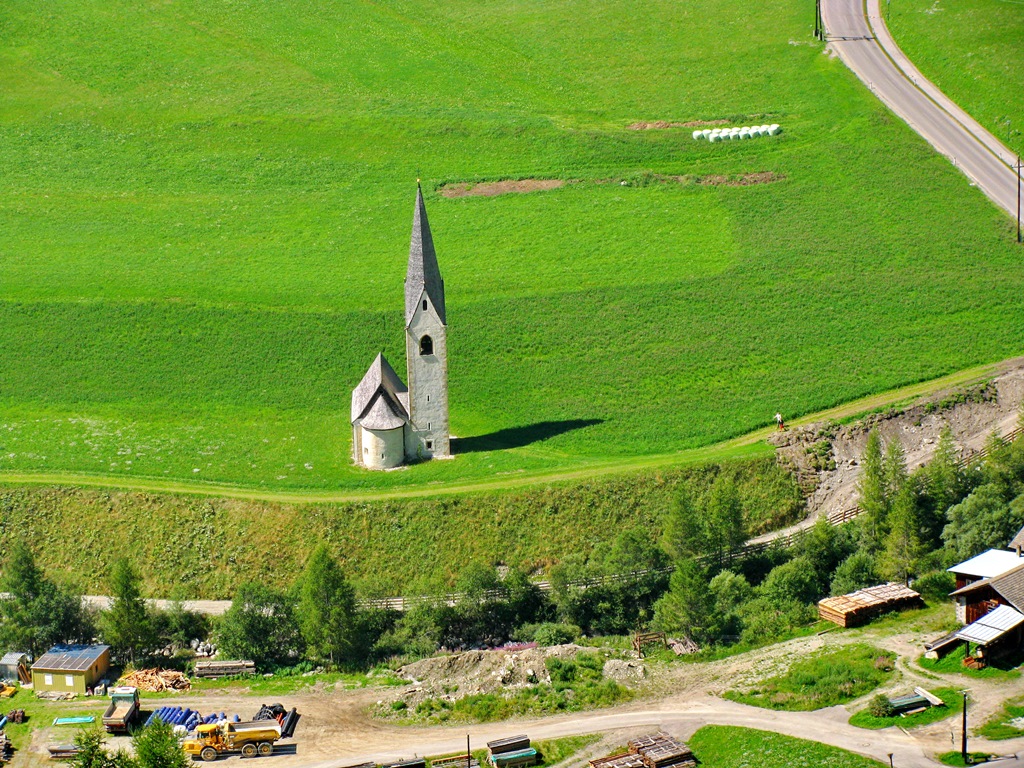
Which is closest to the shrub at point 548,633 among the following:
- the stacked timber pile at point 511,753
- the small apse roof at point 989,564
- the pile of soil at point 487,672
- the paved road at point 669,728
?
the pile of soil at point 487,672

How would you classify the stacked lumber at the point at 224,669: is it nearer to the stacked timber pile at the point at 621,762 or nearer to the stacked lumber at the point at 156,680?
the stacked lumber at the point at 156,680

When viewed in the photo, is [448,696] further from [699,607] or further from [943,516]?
[943,516]


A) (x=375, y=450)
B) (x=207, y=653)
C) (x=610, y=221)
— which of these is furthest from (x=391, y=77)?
(x=207, y=653)

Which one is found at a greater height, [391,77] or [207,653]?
[391,77]

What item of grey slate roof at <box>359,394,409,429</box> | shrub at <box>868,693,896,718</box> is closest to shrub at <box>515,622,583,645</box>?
grey slate roof at <box>359,394,409,429</box>

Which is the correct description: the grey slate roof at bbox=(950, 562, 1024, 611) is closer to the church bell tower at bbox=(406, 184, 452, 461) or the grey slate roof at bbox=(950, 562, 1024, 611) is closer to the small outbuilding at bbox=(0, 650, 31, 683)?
the church bell tower at bbox=(406, 184, 452, 461)
